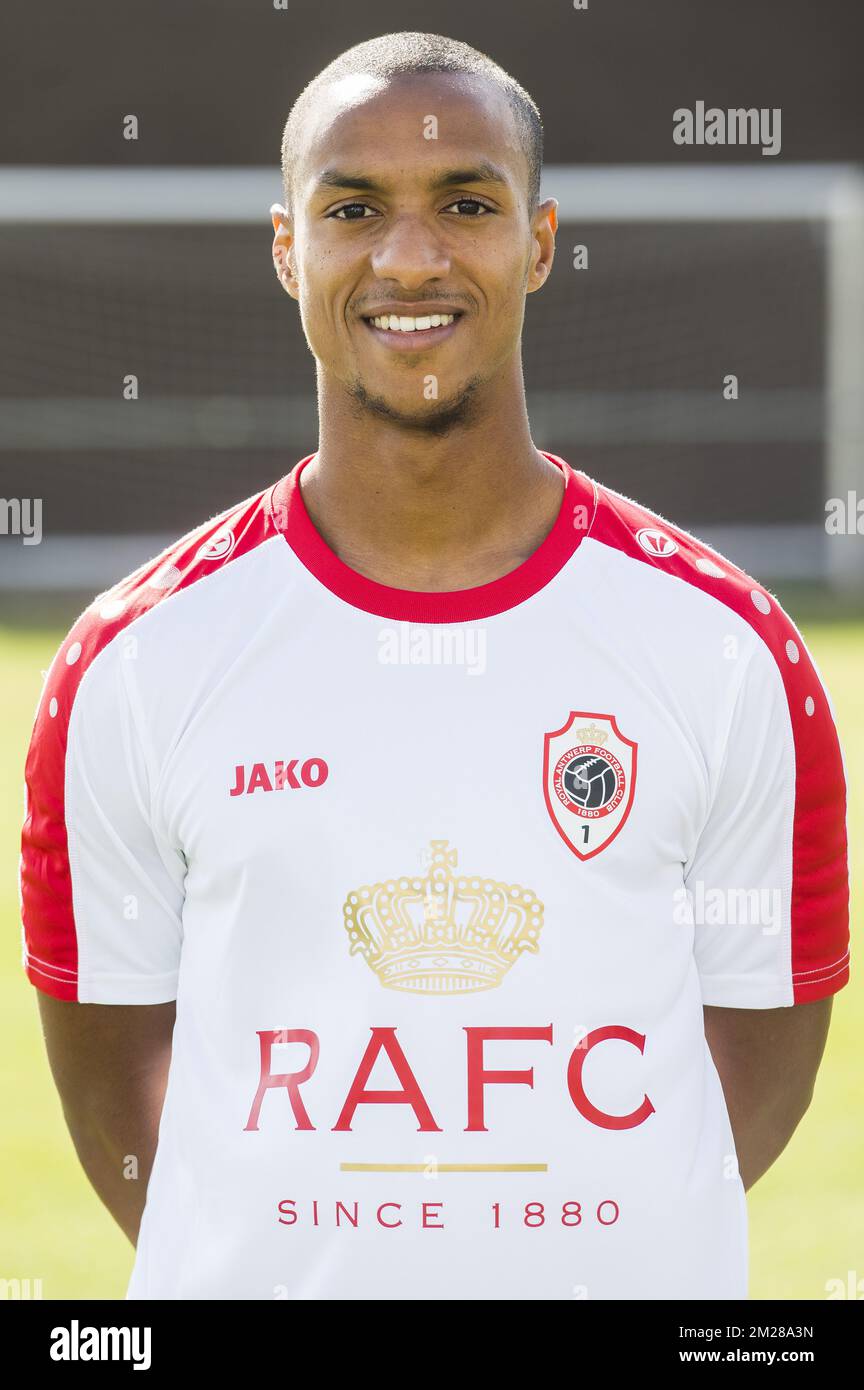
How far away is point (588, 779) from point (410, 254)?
58 cm

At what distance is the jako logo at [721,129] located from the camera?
14.9m

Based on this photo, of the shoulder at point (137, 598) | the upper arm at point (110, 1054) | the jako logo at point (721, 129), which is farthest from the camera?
the jako logo at point (721, 129)

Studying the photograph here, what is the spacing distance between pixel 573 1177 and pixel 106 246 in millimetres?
13725

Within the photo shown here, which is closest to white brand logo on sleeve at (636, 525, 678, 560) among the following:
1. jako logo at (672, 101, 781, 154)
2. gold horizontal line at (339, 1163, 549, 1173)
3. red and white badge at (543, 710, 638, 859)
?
red and white badge at (543, 710, 638, 859)

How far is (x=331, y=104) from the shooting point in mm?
1892

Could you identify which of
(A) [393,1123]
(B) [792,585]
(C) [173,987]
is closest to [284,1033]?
(A) [393,1123]

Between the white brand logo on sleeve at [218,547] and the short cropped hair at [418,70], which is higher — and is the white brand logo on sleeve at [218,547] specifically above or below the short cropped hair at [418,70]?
below

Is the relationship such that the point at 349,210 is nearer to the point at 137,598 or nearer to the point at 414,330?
the point at 414,330

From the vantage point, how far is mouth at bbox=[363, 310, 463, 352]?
1.85 metres
